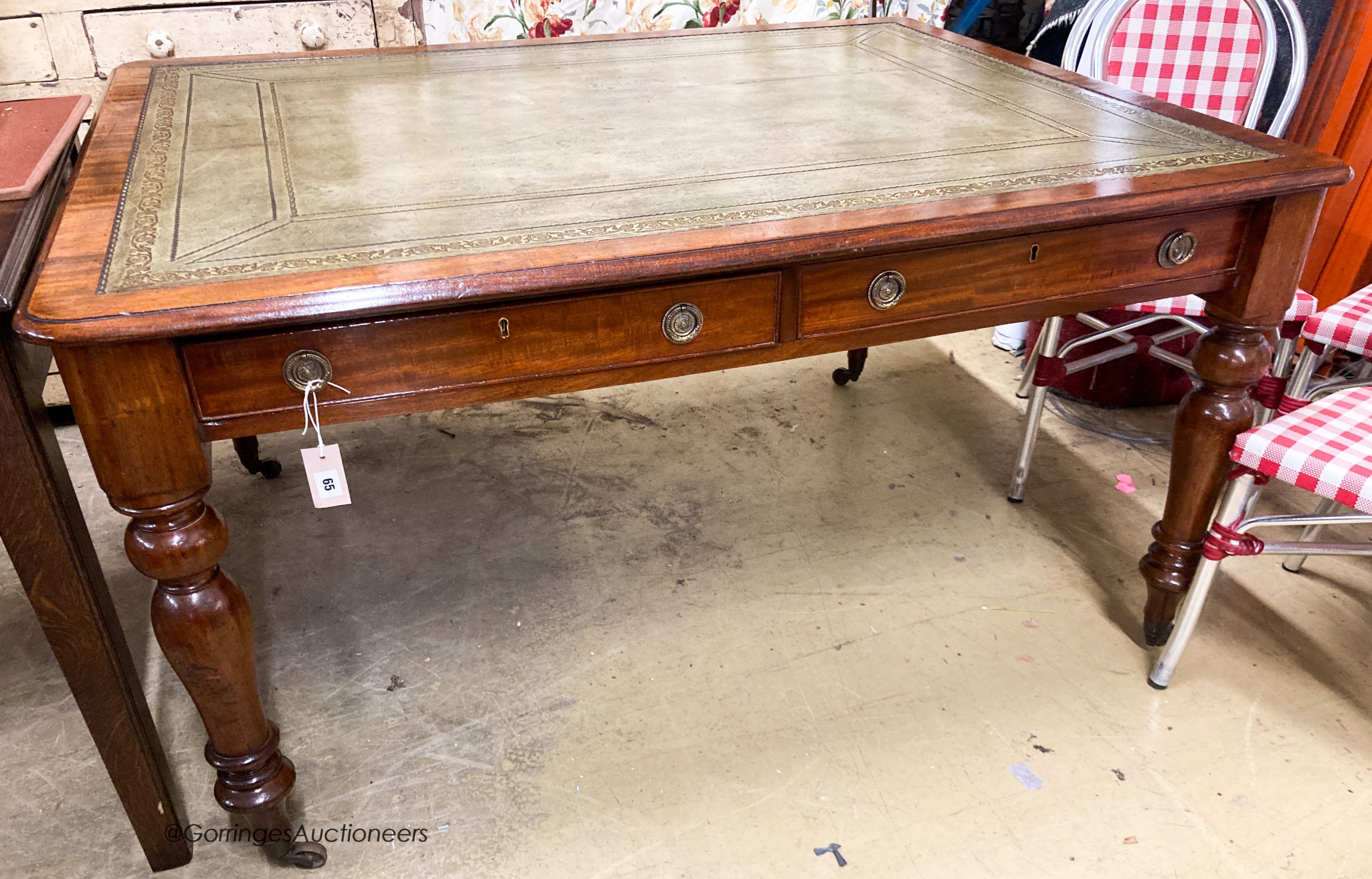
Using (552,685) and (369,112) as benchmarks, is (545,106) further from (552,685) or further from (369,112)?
(552,685)

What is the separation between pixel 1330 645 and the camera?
1831 mm

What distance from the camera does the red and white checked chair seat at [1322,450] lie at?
→ 140 cm

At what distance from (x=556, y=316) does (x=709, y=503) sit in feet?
3.62

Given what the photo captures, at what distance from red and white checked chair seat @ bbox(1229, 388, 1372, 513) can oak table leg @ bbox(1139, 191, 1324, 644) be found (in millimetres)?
61

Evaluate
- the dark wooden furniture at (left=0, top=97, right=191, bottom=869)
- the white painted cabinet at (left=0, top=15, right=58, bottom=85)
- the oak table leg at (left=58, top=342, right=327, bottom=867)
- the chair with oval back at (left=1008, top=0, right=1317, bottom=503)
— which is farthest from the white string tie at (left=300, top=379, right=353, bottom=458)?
the white painted cabinet at (left=0, top=15, right=58, bottom=85)

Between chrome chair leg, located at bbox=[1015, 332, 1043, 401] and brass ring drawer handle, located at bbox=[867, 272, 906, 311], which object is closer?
brass ring drawer handle, located at bbox=[867, 272, 906, 311]

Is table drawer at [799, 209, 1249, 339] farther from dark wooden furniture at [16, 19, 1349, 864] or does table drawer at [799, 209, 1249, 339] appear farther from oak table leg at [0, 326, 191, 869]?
oak table leg at [0, 326, 191, 869]

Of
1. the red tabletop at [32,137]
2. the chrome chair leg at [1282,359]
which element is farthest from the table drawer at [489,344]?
the chrome chair leg at [1282,359]

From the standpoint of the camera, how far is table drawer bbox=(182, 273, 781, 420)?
3.63 feet

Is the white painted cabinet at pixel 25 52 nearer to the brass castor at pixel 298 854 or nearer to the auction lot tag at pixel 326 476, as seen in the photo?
the auction lot tag at pixel 326 476

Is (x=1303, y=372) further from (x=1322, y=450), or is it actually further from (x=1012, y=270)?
(x=1012, y=270)

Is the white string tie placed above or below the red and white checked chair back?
below

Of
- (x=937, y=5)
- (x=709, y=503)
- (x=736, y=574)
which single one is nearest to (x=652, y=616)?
(x=736, y=574)

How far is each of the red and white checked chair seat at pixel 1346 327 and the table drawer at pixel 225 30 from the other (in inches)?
86.4
